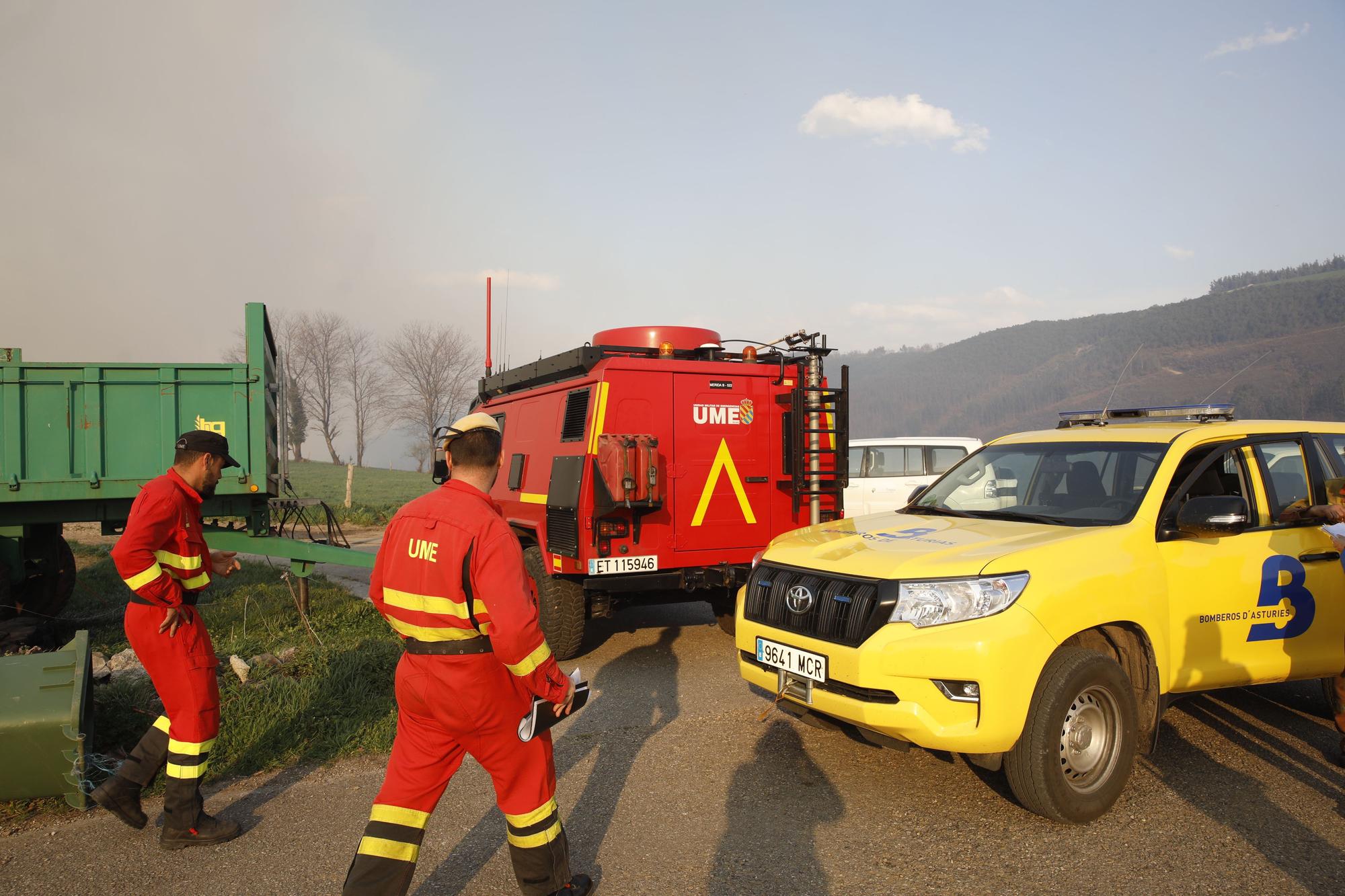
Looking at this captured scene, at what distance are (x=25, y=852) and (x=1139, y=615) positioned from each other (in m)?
5.06

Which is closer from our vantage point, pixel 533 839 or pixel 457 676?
pixel 457 676

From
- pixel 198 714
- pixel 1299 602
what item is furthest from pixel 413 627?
pixel 1299 602

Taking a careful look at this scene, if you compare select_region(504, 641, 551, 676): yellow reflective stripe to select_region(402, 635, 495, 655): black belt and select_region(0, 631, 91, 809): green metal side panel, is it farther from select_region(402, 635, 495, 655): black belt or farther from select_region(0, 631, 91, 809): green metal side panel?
select_region(0, 631, 91, 809): green metal side panel

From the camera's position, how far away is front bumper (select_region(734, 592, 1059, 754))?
325 cm

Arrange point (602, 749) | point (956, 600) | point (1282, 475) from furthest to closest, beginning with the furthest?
point (602, 749), point (1282, 475), point (956, 600)

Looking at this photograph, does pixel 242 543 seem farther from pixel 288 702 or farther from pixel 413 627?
pixel 413 627

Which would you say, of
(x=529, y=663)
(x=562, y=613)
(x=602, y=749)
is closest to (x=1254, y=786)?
(x=602, y=749)

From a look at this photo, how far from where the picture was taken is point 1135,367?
47.7 metres

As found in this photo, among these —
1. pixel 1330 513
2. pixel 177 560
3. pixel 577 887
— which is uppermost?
pixel 1330 513

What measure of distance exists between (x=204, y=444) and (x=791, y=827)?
10.7ft

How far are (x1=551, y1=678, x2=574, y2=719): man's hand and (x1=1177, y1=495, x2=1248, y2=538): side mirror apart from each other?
10.1 feet

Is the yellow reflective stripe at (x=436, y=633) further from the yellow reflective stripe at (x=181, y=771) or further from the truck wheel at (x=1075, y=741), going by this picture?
the truck wheel at (x=1075, y=741)

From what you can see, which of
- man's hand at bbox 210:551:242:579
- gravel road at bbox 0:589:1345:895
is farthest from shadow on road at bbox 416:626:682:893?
man's hand at bbox 210:551:242:579

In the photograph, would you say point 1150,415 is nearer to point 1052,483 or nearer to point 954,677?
point 1052,483
